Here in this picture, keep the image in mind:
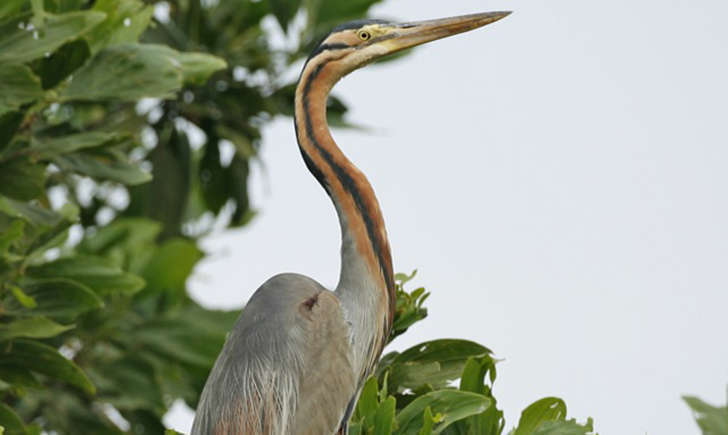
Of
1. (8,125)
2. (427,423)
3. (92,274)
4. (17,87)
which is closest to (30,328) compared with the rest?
(92,274)

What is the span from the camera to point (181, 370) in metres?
5.75

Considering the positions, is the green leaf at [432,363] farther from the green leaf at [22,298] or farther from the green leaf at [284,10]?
the green leaf at [284,10]

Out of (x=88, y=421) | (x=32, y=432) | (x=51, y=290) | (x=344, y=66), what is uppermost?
(x=344, y=66)

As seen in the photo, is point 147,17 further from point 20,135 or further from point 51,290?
point 51,290

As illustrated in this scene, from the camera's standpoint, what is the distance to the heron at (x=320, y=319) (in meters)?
3.43

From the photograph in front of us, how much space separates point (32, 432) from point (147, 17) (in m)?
1.64

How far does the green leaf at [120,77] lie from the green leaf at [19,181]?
30 centimetres

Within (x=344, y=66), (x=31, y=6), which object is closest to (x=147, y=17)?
(x=31, y=6)

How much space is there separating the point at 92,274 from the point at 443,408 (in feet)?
6.47

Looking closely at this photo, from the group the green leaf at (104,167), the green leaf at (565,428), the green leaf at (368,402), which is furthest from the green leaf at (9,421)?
the green leaf at (565,428)

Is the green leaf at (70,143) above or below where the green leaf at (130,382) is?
above

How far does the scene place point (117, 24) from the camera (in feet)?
15.7

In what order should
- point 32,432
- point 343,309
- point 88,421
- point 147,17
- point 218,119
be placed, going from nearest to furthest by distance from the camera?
point 343,309
point 32,432
point 147,17
point 88,421
point 218,119

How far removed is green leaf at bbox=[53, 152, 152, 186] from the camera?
15.9 ft
